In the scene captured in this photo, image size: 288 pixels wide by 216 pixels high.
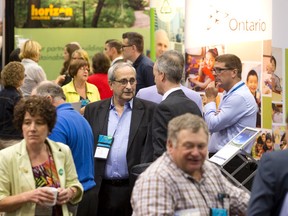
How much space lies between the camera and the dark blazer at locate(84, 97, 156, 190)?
7.00 m

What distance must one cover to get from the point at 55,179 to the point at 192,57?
167 inches

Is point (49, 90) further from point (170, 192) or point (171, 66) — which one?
point (170, 192)

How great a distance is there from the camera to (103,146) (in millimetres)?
7039

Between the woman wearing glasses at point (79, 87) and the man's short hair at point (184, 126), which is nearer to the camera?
the man's short hair at point (184, 126)

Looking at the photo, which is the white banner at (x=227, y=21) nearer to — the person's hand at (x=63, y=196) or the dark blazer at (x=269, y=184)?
the person's hand at (x=63, y=196)

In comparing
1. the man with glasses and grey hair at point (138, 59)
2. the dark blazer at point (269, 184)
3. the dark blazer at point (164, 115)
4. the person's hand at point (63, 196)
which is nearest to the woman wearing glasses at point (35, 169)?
the person's hand at point (63, 196)

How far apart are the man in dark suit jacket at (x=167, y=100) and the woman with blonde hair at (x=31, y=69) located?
4.46m

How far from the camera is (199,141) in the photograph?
4492 millimetres

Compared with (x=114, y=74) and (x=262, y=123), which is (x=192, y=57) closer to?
(x=262, y=123)

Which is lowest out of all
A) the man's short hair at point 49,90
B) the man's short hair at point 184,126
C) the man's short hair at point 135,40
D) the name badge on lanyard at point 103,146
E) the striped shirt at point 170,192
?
the name badge on lanyard at point 103,146

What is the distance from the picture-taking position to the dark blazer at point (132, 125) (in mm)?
7000

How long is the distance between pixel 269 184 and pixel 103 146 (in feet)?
9.01

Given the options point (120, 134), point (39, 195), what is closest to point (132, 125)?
point (120, 134)

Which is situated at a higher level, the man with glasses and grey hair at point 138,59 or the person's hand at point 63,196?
the man with glasses and grey hair at point 138,59
